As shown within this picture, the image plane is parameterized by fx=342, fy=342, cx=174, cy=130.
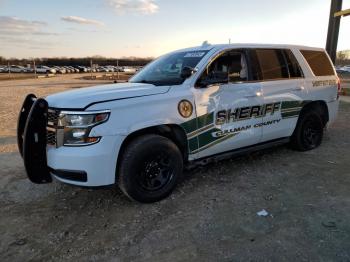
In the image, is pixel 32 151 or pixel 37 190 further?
pixel 37 190

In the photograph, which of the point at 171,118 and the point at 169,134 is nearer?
→ the point at 171,118

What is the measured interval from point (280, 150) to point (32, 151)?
14.4 feet

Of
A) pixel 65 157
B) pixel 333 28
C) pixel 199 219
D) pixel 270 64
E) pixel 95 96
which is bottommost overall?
pixel 199 219

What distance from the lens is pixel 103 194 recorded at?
4473 mm

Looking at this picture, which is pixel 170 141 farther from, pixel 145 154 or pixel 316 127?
pixel 316 127

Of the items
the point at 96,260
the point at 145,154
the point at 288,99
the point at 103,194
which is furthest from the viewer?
the point at 288,99

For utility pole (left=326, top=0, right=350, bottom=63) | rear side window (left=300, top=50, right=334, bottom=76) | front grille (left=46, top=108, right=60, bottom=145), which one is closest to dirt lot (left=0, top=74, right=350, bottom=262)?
front grille (left=46, top=108, right=60, bottom=145)

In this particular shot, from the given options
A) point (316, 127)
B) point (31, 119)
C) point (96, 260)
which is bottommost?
point (96, 260)

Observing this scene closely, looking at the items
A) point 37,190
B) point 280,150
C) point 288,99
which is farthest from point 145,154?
point 280,150

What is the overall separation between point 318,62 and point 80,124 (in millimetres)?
4628

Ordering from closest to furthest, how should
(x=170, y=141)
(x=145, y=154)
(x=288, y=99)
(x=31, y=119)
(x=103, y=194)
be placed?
(x=31, y=119)
(x=145, y=154)
(x=170, y=141)
(x=103, y=194)
(x=288, y=99)

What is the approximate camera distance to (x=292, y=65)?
18.7ft

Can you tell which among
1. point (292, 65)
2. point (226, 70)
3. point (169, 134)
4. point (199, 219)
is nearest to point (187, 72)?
point (226, 70)

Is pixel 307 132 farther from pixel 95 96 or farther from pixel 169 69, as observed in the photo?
pixel 95 96
